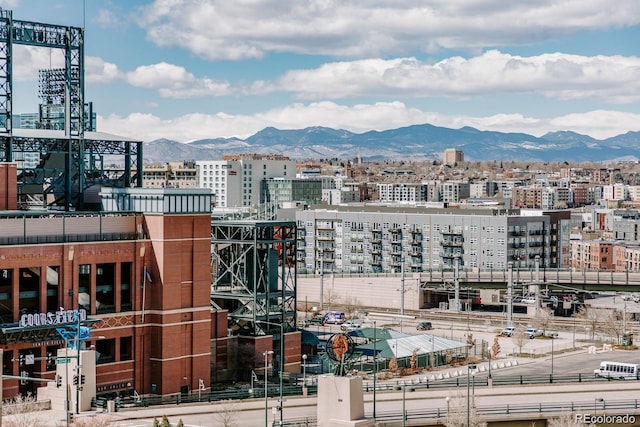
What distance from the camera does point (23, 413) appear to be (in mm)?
71750

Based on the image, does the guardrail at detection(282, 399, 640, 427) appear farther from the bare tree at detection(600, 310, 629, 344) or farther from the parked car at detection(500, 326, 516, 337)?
the parked car at detection(500, 326, 516, 337)

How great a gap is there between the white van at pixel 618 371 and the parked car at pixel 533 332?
114 ft

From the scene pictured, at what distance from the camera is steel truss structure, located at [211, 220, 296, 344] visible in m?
107

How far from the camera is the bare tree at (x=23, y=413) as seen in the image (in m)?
65.6

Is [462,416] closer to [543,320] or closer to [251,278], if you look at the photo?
[251,278]

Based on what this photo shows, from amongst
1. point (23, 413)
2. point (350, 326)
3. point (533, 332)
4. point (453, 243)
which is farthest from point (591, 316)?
point (23, 413)

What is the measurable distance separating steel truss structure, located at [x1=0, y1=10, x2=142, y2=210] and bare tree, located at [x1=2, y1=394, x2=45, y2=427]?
85.8 feet

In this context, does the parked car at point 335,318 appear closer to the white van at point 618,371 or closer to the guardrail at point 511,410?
the white van at point 618,371

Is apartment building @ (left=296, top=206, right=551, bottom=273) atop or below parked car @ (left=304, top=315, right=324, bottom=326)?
atop

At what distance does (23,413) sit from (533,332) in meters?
83.9

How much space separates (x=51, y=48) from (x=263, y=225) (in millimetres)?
25242

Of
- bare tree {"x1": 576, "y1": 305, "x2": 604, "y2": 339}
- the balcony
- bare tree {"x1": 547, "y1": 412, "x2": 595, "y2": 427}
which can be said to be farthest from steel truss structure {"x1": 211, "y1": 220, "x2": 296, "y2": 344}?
the balcony

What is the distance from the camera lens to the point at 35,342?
3356 inches

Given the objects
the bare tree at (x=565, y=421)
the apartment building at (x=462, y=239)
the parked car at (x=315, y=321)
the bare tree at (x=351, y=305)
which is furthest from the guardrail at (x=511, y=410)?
the apartment building at (x=462, y=239)
